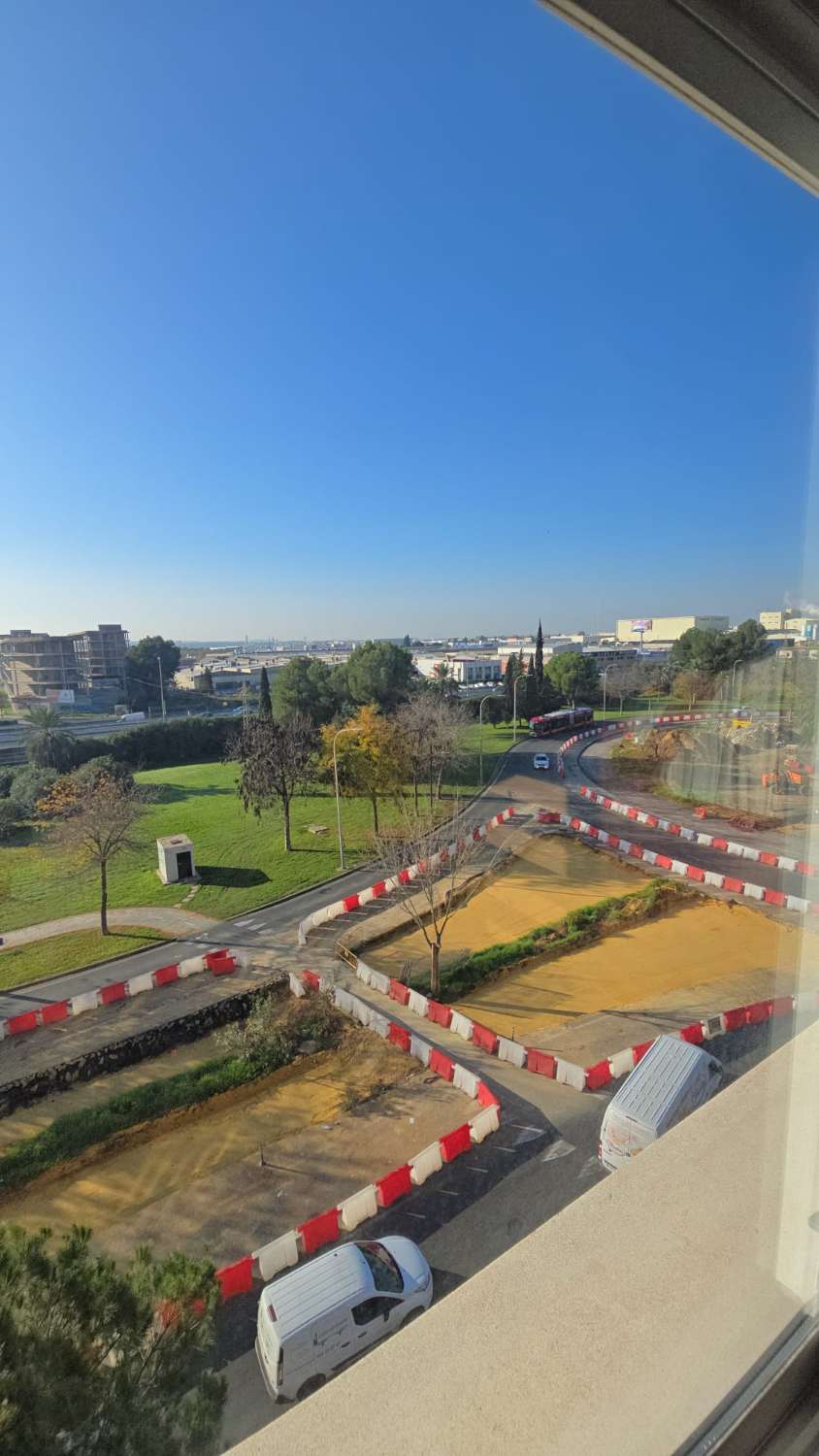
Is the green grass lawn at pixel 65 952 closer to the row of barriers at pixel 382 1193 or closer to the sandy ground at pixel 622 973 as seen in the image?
the row of barriers at pixel 382 1193

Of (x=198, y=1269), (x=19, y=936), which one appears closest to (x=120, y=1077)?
(x=19, y=936)

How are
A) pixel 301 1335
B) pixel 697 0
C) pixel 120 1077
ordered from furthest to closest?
pixel 120 1077 → pixel 301 1335 → pixel 697 0

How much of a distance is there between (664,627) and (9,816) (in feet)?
14.6

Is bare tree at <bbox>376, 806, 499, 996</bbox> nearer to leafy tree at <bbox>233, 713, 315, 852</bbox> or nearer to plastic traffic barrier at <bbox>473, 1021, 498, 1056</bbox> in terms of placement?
plastic traffic barrier at <bbox>473, 1021, 498, 1056</bbox>

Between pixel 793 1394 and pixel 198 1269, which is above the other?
pixel 793 1394

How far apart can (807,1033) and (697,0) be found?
919mm

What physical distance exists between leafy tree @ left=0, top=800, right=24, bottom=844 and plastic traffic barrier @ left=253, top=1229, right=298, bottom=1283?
351cm

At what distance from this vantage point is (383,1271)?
1644mm

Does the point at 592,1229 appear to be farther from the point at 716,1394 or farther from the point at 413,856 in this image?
the point at 413,856

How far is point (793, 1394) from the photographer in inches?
19.6

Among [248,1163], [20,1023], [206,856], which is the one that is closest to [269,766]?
[206,856]

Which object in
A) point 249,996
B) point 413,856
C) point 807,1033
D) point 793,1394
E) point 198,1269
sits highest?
point 807,1033

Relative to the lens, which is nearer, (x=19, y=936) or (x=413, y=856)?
(x=19, y=936)

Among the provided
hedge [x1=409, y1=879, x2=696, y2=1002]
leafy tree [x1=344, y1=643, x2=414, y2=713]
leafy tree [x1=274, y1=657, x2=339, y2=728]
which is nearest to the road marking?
hedge [x1=409, y1=879, x2=696, y2=1002]
